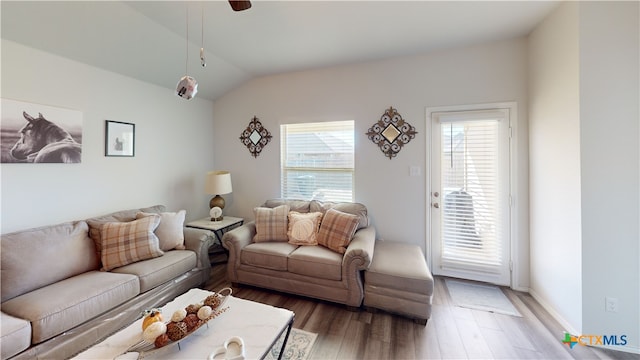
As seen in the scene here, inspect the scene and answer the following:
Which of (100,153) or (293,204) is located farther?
(293,204)

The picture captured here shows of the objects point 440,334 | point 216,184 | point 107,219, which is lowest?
point 440,334

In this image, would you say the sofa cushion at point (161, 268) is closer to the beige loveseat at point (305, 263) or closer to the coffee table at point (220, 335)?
the beige loveseat at point (305, 263)

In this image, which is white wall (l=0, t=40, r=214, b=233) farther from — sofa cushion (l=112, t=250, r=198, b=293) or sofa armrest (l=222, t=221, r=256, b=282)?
sofa armrest (l=222, t=221, r=256, b=282)

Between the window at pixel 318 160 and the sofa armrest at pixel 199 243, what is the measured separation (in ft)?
4.20

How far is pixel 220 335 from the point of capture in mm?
1359

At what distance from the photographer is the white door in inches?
108

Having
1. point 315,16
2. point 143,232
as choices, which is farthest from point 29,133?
point 315,16

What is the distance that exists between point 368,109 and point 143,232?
2.89 m

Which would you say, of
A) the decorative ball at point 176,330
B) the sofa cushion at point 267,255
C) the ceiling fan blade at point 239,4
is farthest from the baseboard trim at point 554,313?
the ceiling fan blade at point 239,4

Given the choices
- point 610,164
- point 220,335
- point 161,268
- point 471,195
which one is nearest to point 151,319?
point 220,335

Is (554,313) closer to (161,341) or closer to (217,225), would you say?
(161,341)

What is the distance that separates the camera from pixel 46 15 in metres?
1.92

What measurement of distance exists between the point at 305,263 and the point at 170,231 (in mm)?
1510

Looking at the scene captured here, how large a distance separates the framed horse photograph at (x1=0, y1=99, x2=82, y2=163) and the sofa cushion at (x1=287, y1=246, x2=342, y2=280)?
7.91 feet
